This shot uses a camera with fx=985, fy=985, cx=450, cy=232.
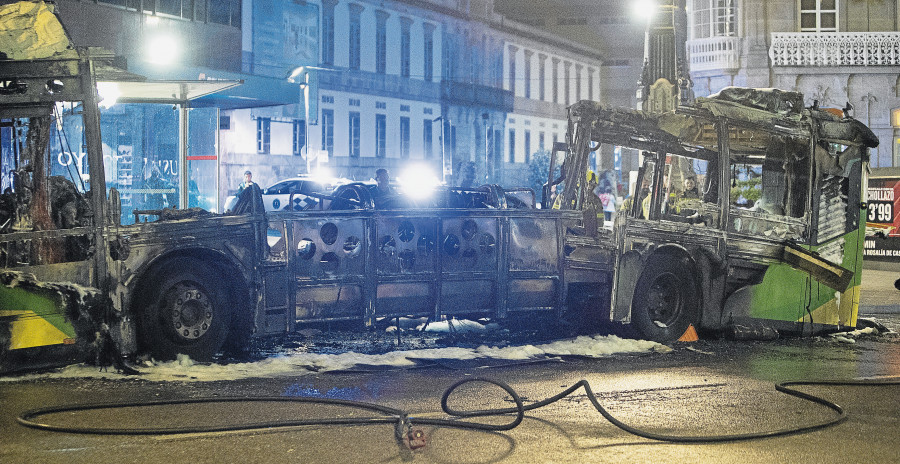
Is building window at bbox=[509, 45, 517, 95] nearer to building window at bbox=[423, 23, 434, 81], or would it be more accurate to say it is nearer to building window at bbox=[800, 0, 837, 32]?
building window at bbox=[423, 23, 434, 81]

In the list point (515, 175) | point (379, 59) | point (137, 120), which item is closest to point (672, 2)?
point (137, 120)

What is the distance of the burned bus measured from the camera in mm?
10672

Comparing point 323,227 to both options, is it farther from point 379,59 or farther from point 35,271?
point 379,59

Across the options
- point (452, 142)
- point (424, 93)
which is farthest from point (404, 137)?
point (452, 142)

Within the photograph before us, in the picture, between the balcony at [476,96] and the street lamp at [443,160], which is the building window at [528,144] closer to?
the balcony at [476,96]

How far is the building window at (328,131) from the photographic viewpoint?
4972 centimetres

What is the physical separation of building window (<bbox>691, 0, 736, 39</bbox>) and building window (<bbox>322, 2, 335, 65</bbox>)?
2086 cm

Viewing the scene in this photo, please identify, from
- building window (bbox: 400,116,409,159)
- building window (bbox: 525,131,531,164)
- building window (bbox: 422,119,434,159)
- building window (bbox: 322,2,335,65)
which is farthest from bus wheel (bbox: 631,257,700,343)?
building window (bbox: 525,131,531,164)

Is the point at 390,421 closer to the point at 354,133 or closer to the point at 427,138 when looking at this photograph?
the point at 354,133

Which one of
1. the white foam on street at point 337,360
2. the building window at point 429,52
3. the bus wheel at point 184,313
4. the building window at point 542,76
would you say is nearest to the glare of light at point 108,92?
the bus wheel at point 184,313

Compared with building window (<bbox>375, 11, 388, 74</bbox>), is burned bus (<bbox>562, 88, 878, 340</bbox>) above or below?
below

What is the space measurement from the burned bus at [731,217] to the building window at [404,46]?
1761 inches

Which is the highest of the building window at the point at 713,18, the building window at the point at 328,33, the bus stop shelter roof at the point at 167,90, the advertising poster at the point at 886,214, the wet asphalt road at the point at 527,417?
the building window at the point at 328,33

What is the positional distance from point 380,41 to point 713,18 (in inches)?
903
